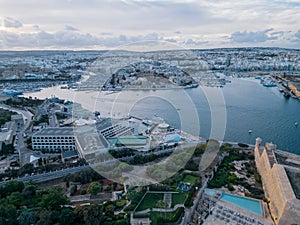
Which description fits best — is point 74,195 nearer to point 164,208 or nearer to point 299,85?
point 164,208

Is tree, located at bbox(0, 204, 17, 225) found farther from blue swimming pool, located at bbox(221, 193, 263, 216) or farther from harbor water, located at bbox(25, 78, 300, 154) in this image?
harbor water, located at bbox(25, 78, 300, 154)

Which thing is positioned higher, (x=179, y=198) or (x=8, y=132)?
(x=179, y=198)

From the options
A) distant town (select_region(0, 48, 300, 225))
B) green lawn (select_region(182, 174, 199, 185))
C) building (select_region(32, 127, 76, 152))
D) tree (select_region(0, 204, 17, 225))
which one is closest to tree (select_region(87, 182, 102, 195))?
distant town (select_region(0, 48, 300, 225))

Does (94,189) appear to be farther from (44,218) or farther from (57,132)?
Result: (57,132)

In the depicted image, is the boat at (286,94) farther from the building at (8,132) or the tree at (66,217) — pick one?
the tree at (66,217)

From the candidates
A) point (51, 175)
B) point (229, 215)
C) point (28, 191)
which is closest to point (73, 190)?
point (28, 191)

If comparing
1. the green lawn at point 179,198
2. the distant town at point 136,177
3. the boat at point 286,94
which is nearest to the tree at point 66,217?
the distant town at point 136,177

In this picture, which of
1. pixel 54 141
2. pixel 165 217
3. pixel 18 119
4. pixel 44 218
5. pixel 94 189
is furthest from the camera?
pixel 18 119
